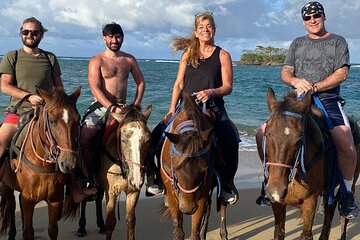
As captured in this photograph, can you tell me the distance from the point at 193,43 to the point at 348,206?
2.70 meters

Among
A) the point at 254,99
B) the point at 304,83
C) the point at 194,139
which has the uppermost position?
the point at 304,83

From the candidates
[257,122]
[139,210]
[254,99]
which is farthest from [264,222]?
[254,99]

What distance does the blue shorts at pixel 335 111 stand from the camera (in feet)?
16.7

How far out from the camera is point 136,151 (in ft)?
16.0

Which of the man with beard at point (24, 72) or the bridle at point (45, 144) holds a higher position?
the man with beard at point (24, 72)

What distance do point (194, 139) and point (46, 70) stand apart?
90.4 inches

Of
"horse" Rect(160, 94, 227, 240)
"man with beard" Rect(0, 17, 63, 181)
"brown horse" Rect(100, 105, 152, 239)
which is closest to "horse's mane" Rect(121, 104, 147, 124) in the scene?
"brown horse" Rect(100, 105, 152, 239)

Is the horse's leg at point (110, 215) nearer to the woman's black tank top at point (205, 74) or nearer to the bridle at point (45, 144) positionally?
the bridle at point (45, 144)

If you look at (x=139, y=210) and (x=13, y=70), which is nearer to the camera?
(x=13, y=70)

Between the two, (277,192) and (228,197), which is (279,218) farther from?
(277,192)

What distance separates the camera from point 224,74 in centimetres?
557

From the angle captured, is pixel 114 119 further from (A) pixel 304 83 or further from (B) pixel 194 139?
(A) pixel 304 83

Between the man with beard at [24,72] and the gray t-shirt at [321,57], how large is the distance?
3.15 metres

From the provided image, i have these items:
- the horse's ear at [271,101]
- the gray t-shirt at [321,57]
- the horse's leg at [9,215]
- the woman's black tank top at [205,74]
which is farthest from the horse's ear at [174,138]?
the horse's leg at [9,215]
